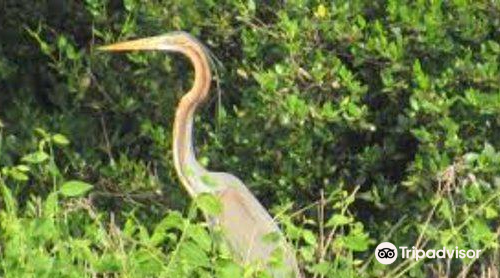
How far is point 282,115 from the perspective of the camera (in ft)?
Result: 20.2

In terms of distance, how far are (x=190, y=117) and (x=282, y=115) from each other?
462mm

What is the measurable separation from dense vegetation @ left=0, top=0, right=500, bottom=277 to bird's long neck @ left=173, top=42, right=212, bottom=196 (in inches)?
4.2

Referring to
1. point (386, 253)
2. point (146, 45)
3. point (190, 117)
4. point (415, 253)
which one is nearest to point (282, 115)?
point (190, 117)

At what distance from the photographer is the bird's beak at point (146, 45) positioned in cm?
620

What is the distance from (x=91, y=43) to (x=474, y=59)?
2042mm

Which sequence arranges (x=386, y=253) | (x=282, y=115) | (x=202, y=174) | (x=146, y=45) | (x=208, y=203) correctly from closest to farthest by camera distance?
(x=208, y=203), (x=386, y=253), (x=202, y=174), (x=282, y=115), (x=146, y=45)

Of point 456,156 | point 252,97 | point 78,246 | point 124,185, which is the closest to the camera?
point 78,246

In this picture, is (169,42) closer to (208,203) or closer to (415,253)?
(415,253)

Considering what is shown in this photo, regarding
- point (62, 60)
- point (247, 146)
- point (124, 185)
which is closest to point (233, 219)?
point (247, 146)

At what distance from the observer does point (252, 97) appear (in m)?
6.38

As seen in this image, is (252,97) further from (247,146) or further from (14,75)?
(14,75)

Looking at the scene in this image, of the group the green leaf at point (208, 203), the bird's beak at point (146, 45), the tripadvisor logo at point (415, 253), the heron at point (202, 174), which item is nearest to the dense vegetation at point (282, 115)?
the tripadvisor logo at point (415, 253)

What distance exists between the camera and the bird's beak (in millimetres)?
6195

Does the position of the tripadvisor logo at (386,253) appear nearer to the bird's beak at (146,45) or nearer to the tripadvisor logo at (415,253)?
the tripadvisor logo at (415,253)
